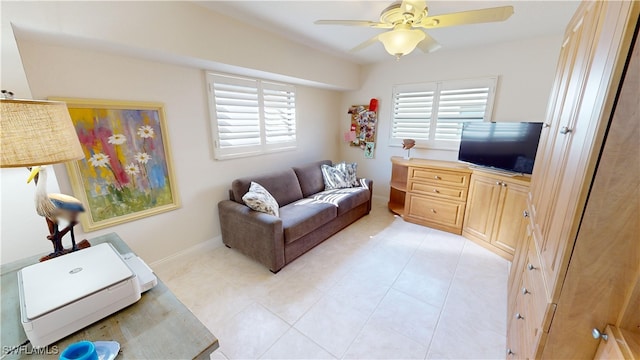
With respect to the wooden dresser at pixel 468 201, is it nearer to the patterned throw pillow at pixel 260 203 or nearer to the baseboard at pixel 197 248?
the patterned throw pillow at pixel 260 203

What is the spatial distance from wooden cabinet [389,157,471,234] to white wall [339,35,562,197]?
583 mm

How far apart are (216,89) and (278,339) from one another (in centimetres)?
242

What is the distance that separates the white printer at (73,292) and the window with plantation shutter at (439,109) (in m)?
3.61

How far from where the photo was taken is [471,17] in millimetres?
1487

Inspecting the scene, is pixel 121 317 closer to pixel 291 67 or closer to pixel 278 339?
pixel 278 339

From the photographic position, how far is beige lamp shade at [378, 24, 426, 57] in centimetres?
160

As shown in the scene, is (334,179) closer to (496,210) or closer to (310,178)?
(310,178)

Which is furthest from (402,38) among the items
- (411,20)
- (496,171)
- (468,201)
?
(468,201)

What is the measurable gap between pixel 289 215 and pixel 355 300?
107 centimetres

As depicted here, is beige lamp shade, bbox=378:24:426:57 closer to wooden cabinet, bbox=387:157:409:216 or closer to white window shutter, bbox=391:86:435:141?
white window shutter, bbox=391:86:435:141

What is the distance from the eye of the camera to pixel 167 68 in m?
2.19

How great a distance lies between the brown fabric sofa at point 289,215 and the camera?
230cm

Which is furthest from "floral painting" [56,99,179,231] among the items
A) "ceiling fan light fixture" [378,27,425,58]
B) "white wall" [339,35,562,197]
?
"white wall" [339,35,562,197]

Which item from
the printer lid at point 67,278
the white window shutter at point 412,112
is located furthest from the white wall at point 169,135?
the white window shutter at point 412,112
